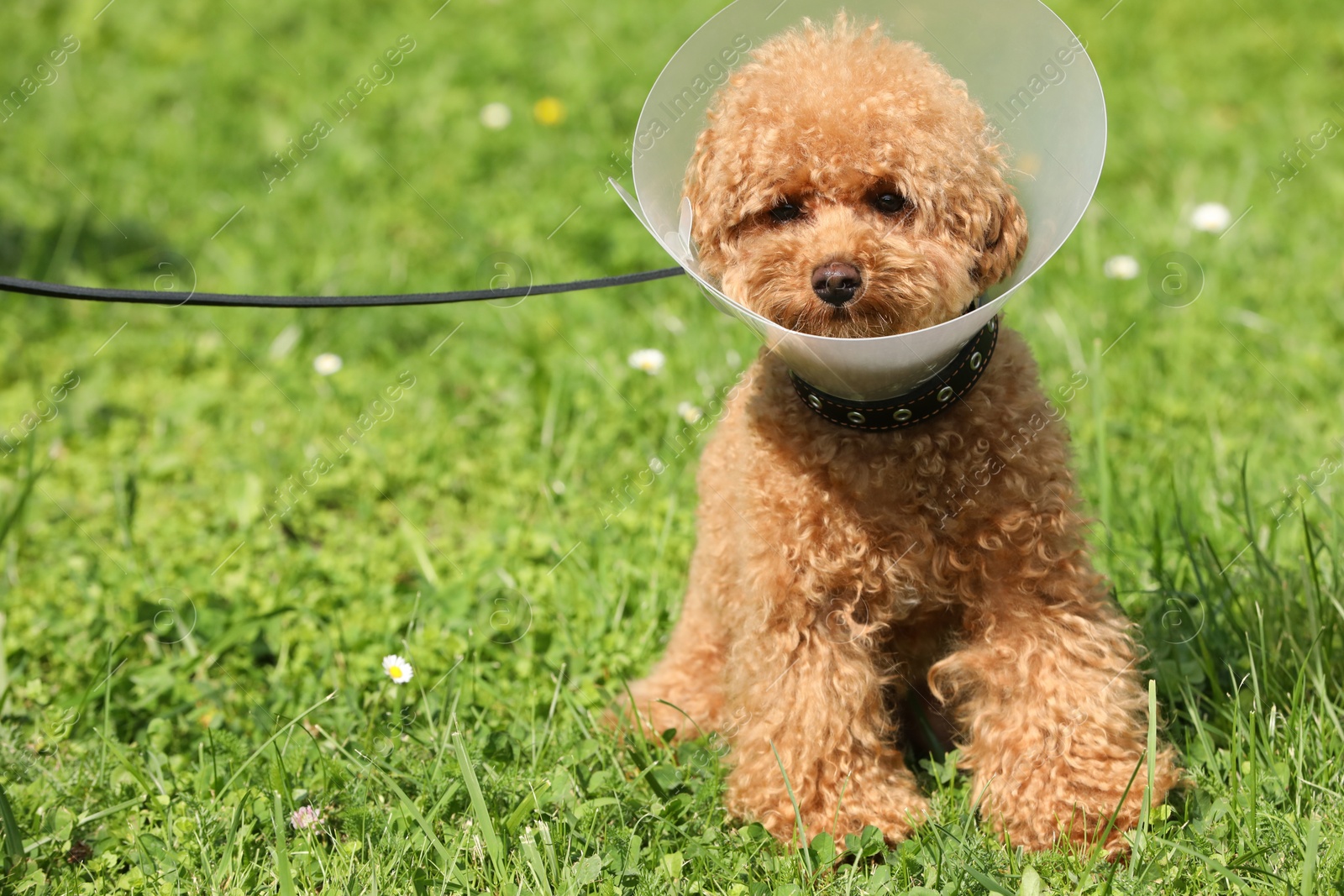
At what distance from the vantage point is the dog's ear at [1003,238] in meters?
2.39

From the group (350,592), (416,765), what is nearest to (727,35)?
(416,765)

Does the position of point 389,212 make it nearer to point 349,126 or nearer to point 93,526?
point 349,126

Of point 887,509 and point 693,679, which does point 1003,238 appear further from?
point 693,679

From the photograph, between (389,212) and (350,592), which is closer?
(350,592)

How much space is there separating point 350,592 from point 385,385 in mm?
1302

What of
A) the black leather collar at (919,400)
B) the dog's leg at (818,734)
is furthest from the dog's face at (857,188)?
the dog's leg at (818,734)

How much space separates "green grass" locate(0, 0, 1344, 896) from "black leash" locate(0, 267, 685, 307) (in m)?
1.02

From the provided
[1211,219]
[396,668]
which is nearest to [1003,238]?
[396,668]

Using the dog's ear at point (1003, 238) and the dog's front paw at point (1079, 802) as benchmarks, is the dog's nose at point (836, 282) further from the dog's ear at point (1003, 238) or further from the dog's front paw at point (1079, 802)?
the dog's front paw at point (1079, 802)

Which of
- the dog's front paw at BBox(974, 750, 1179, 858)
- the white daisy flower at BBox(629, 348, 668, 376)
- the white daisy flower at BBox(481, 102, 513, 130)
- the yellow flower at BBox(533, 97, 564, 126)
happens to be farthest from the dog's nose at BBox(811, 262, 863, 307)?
the white daisy flower at BBox(481, 102, 513, 130)

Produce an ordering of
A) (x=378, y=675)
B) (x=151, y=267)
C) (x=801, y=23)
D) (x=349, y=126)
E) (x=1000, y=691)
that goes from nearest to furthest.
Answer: (x=801, y=23) < (x=1000, y=691) < (x=378, y=675) < (x=151, y=267) < (x=349, y=126)

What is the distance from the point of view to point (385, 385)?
4773 millimetres

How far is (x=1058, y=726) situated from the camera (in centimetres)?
257

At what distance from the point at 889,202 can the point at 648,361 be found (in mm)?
1994
